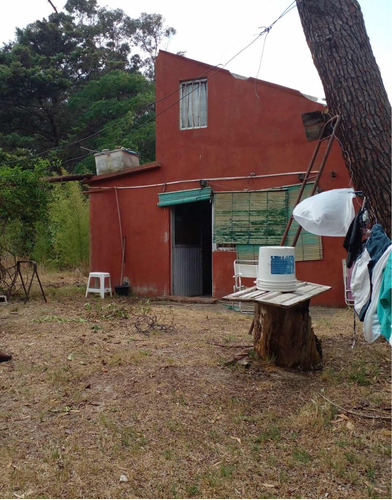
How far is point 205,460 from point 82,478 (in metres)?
0.67

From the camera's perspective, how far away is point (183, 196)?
29.1ft

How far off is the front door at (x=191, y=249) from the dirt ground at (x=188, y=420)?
4407 mm

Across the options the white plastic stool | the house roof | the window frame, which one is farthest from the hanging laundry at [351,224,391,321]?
the white plastic stool

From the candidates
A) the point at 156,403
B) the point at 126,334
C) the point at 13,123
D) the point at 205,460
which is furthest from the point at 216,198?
the point at 13,123

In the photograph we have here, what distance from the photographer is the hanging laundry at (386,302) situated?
2490mm

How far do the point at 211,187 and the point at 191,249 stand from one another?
6.28 ft

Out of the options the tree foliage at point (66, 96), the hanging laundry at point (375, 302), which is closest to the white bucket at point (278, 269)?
the hanging laundry at point (375, 302)

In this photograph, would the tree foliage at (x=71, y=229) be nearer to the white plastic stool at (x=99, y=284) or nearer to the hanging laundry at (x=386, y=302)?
the white plastic stool at (x=99, y=284)

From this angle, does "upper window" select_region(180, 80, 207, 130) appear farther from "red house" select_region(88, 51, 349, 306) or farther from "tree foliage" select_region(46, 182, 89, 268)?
A: "tree foliage" select_region(46, 182, 89, 268)

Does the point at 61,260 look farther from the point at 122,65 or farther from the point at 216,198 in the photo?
the point at 122,65

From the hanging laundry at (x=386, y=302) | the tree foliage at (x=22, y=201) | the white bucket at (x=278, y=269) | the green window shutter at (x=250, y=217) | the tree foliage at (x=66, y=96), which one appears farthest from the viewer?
the tree foliage at (x=66, y=96)

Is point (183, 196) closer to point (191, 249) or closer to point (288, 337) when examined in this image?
point (191, 249)

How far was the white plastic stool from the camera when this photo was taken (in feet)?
30.5

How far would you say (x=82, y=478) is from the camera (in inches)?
88.2
